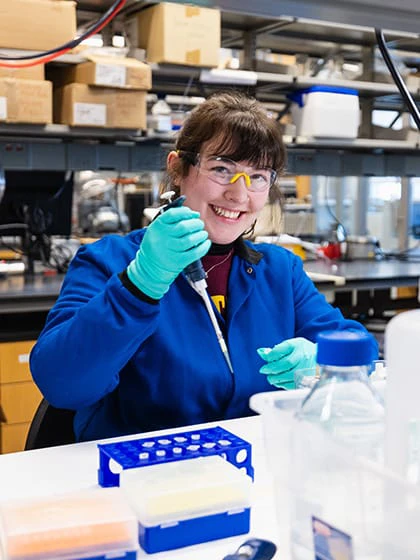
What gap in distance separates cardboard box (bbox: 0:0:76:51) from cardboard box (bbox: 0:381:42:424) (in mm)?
1439

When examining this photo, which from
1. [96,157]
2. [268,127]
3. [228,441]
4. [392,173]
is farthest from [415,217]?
[228,441]

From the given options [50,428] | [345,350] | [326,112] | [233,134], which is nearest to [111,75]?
[326,112]

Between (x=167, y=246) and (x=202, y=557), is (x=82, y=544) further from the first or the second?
(x=167, y=246)

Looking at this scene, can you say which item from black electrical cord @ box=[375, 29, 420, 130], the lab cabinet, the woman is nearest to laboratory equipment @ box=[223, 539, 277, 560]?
the woman

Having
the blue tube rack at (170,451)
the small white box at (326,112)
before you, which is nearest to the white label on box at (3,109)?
the small white box at (326,112)

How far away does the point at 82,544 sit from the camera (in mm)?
747

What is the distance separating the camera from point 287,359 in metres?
1.35

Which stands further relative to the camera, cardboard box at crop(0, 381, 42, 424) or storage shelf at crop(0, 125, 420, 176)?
storage shelf at crop(0, 125, 420, 176)

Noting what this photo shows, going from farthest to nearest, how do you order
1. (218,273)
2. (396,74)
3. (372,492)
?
(218,273) → (396,74) → (372,492)

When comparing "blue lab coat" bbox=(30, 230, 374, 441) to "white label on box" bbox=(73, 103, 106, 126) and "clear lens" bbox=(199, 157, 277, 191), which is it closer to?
"clear lens" bbox=(199, 157, 277, 191)

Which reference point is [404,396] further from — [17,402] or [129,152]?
[129,152]

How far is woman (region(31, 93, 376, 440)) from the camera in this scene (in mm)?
1191

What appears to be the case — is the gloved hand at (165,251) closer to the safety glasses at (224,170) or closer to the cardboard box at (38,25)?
the safety glasses at (224,170)

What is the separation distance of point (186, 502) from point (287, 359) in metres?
0.56
